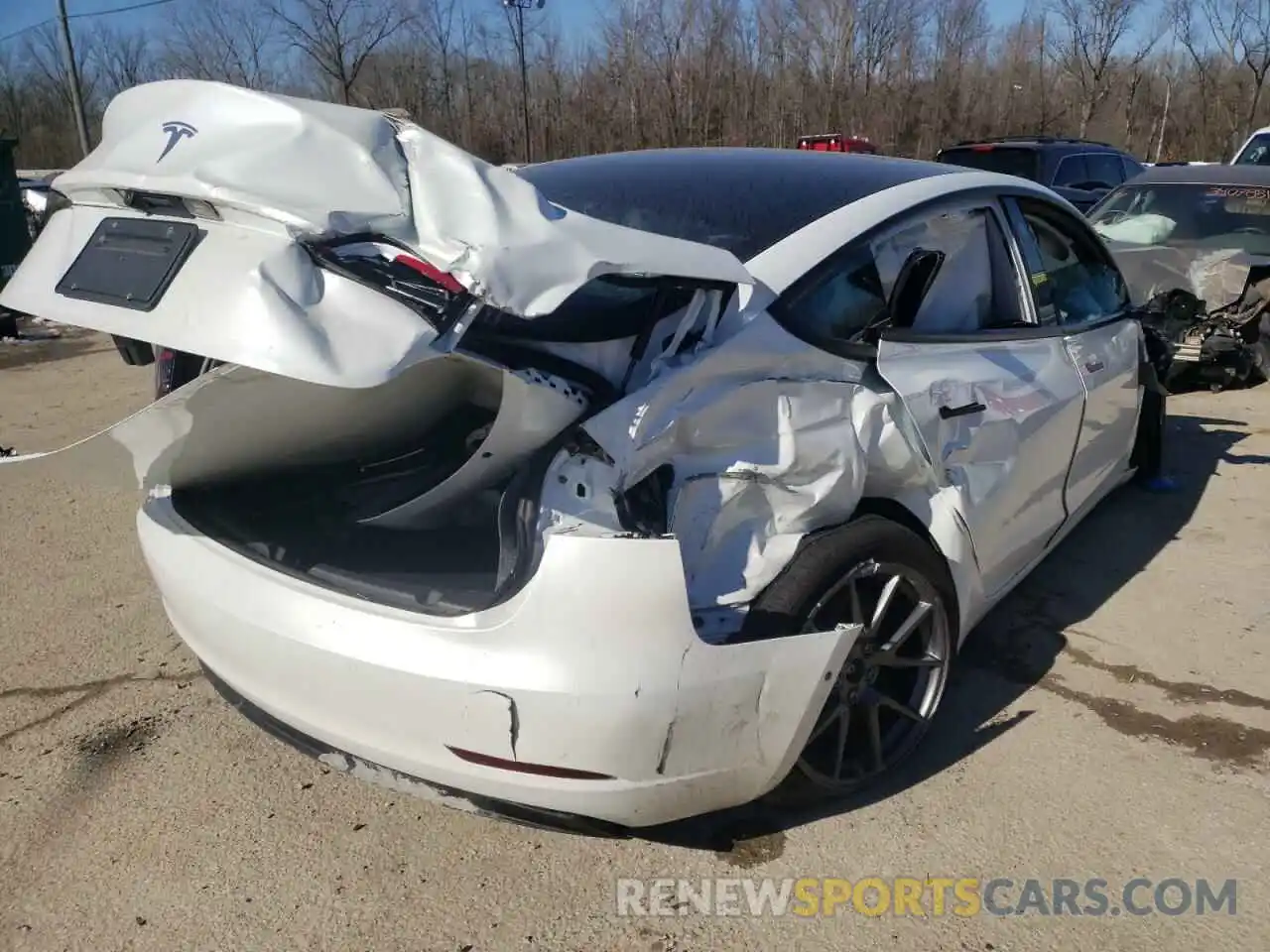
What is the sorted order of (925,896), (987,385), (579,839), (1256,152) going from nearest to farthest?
(925,896)
(579,839)
(987,385)
(1256,152)

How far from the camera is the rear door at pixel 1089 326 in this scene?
11.9 feet

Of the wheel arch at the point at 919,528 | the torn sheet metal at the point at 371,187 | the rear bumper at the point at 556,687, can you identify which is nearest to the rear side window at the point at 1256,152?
the wheel arch at the point at 919,528

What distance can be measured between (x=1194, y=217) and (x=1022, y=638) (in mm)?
5481

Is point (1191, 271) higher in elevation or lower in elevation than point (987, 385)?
lower

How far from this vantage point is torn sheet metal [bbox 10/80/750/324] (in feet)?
5.96

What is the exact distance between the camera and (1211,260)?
726 cm

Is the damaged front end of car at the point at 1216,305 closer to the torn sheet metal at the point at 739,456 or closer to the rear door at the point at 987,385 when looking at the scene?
the rear door at the point at 987,385

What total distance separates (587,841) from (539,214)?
1533 millimetres

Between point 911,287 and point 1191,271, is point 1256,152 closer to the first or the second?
point 1191,271

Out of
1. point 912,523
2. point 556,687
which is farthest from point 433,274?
point 912,523

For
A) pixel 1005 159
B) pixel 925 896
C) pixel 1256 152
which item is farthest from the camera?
pixel 1256 152

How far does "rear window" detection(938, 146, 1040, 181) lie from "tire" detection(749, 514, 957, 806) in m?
10.0

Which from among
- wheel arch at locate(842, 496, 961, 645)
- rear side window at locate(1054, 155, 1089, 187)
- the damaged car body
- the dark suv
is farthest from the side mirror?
rear side window at locate(1054, 155, 1089, 187)

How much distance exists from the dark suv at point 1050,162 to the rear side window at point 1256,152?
6.57 feet
